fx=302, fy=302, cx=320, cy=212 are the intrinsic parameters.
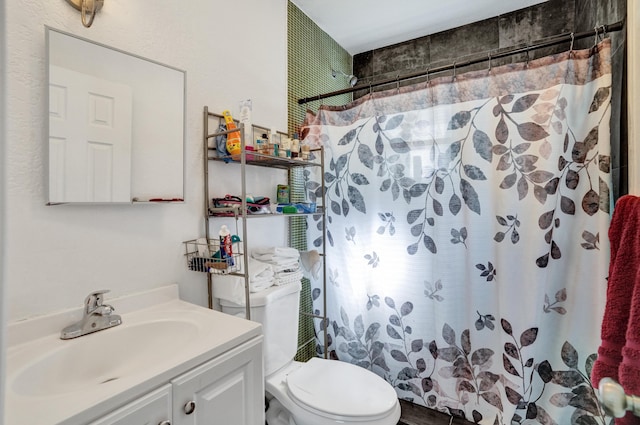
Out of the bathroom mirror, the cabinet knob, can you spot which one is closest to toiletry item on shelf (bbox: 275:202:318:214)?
the bathroom mirror

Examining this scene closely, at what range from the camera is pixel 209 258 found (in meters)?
1.28

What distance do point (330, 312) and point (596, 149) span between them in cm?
166

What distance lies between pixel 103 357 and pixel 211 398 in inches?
15.5

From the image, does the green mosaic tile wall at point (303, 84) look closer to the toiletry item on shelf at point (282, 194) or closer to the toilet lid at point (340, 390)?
the toiletry item on shelf at point (282, 194)

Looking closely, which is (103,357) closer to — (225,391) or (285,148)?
(225,391)

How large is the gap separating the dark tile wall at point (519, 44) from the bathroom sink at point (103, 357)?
5.30 ft

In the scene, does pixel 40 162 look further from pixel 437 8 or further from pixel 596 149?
pixel 437 8

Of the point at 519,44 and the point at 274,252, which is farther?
the point at 519,44

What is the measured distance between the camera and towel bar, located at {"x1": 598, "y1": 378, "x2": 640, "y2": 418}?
19.9 inches

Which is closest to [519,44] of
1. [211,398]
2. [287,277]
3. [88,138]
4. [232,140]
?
[232,140]

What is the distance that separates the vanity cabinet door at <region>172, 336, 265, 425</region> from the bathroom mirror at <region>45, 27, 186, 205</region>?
2.27 feet

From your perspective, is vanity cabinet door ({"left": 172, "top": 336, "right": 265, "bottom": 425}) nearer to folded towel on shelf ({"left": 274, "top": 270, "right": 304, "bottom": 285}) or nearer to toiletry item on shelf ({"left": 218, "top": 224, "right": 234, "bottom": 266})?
toiletry item on shelf ({"left": 218, "top": 224, "right": 234, "bottom": 266})

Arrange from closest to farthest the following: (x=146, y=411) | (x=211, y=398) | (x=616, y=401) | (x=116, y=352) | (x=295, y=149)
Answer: (x=616, y=401), (x=146, y=411), (x=211, y=398), (x=116, y=352), (x=295, y=149)

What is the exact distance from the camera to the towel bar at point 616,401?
0.51 m
